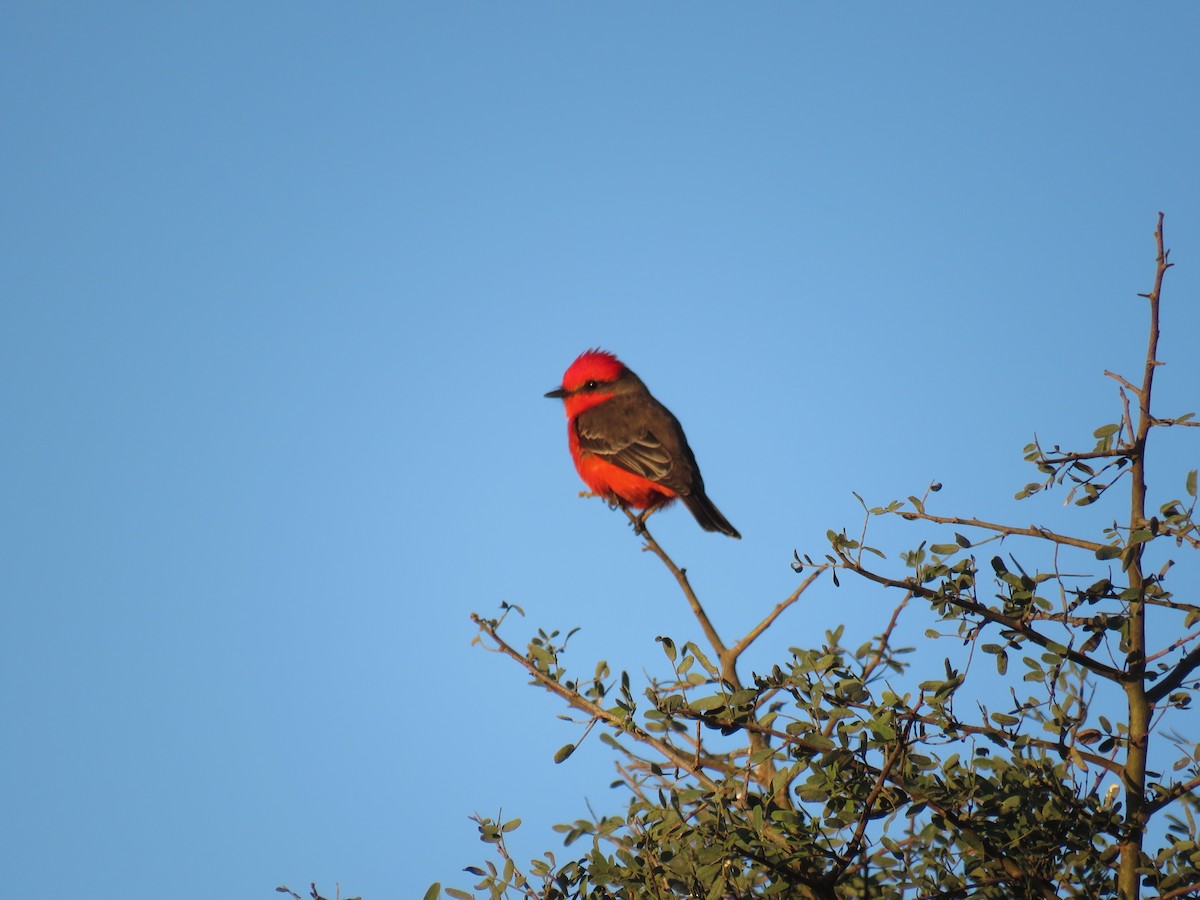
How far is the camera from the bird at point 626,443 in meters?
7.86

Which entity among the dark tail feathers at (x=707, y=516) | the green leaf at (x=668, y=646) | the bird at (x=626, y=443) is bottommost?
the green leaf at (x=668, y=646)

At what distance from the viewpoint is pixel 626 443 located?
26.6 ft

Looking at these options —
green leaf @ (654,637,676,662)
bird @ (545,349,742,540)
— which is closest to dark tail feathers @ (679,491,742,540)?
bird @ (545,349,742,540)

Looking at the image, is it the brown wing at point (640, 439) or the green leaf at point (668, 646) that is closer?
the green leaf at point (668, 646)

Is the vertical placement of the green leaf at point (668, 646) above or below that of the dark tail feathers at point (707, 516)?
below

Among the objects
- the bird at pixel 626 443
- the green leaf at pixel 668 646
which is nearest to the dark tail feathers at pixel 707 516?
the bird at pixel 626 443

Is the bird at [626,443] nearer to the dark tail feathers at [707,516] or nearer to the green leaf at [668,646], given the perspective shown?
the dark tail feathers at [707,516]

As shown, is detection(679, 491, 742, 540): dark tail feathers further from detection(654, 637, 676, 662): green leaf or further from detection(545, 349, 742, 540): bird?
detection(654, 637, 676, 662): green leaf

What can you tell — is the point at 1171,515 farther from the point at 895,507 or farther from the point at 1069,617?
the point at 895,507

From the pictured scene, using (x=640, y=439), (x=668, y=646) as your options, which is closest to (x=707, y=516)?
(x=640, y=439)

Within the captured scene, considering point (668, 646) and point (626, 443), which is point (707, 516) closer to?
point (626, 443)

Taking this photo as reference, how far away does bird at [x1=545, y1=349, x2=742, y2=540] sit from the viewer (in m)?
7.86

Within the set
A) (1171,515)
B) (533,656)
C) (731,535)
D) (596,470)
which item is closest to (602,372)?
(596,470)

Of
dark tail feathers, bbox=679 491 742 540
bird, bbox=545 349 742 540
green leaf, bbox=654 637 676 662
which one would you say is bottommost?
green leaf, bbox=654 637 676 662
